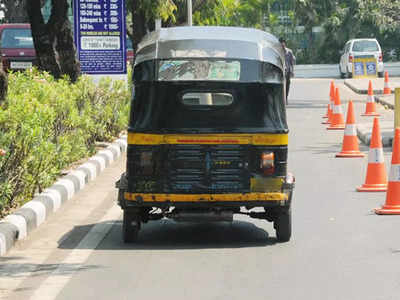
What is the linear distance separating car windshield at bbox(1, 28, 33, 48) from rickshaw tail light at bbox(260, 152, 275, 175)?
23.4 m

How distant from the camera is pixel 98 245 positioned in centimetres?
1039

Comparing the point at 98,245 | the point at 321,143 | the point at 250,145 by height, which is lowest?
the point at 321,143

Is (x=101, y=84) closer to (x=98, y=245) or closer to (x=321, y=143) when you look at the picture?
(x=321, y=143)

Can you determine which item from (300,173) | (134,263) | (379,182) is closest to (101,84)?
(300,173)

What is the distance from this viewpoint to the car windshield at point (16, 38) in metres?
33.1

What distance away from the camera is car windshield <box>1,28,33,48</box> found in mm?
33062

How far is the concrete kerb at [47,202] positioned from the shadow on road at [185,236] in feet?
1.32

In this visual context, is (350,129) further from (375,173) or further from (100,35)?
(100,35)

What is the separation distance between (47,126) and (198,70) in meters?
3.55

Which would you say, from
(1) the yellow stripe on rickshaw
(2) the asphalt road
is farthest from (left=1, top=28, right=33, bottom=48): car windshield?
(1) the yellow stripe on rickshaw

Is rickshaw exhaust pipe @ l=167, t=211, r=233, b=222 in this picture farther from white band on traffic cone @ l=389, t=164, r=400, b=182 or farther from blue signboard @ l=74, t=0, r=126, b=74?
blue signboard @ l=74, t=0, r=126, b=74

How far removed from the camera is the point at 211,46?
1073 cm

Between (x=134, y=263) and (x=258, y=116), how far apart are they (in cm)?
184

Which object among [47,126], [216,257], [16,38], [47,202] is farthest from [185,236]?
[16,38]
